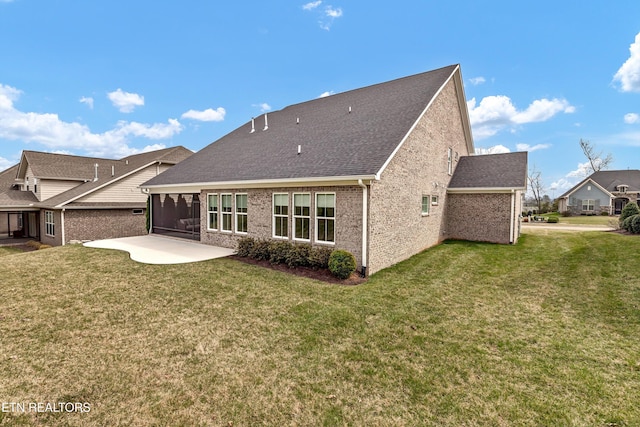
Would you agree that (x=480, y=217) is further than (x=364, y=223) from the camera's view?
Yes

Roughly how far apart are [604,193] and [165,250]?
56.3 metres

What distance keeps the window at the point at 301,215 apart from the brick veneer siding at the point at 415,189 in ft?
8.19

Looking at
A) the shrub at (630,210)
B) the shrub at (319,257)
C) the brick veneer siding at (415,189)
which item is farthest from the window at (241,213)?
the shrub at (630,210)

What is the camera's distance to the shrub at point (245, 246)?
37.6 feet

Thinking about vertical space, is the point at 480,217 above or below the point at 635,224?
above

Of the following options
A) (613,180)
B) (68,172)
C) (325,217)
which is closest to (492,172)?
(325,217)

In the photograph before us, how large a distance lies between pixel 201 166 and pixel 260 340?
13061mm

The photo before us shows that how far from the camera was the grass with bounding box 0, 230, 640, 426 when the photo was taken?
358 cm

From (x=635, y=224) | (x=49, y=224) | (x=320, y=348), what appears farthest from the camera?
(x=49, y=224)

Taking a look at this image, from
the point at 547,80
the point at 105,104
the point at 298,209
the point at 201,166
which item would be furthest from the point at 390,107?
the point at 105,104

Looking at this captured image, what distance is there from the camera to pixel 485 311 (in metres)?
6.66

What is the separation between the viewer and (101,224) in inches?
797

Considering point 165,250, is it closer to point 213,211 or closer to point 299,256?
point 213,211

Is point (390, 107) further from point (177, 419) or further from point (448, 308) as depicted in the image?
point (177, 419)
